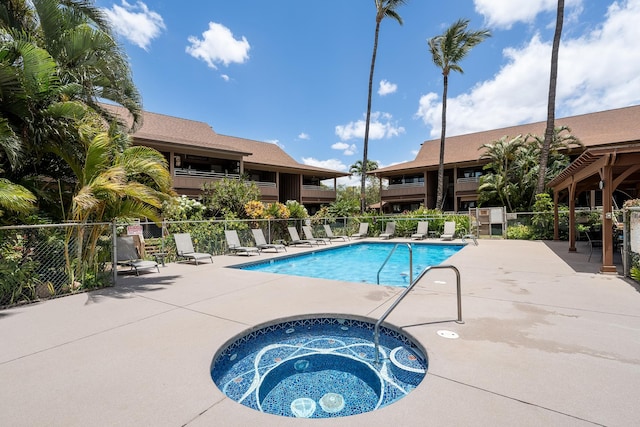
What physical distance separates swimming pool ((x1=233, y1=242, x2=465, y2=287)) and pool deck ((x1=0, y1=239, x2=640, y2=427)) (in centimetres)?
274

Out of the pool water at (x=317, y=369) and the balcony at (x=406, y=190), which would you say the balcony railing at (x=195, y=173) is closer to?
the balcony at (x=406, y=190)

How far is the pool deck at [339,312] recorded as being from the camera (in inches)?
89.4

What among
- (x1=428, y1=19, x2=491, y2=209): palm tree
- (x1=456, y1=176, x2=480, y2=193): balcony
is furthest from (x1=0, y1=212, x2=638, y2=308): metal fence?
(x1=456, y1=176, x2=480, y2=193): balcony

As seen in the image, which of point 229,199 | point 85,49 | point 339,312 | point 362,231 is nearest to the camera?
point 339,312

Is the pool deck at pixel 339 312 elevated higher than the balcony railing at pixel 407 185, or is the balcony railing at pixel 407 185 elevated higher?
the balcony railing at pixel 407 185

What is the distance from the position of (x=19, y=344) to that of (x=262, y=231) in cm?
980

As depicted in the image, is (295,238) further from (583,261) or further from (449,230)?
(583,261)

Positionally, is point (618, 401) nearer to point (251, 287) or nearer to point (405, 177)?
point (251, 287)

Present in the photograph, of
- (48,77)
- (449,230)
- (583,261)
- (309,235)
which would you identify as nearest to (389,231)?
(449,230)

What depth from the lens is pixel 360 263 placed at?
39.0 ft

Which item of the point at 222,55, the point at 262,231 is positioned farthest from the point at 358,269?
the point at 222,55

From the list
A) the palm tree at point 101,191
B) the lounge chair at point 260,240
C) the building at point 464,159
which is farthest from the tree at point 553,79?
the palm tree at point 101,191

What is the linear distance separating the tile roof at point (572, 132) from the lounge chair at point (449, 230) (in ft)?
34.0

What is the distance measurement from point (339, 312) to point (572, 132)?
27613 millimetres
